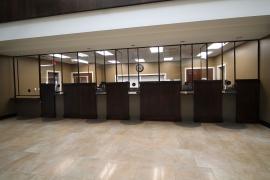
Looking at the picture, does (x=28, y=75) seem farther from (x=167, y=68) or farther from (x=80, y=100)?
(x=167, y=68)

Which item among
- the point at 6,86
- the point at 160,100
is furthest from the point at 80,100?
the point at 6,86

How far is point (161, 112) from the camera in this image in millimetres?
5762

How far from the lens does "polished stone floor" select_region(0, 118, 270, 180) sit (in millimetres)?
2568

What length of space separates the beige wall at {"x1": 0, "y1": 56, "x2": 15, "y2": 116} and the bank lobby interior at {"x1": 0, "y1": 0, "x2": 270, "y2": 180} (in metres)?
0.04

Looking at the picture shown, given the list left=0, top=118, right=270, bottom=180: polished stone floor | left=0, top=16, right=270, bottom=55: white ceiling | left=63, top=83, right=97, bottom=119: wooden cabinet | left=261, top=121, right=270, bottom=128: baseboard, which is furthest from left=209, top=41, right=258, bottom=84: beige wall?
left=63, top=83, right=97, bottom=119: wooden cabinet

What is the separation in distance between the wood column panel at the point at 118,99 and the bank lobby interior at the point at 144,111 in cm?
4

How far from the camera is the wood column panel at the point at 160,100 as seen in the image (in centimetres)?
564

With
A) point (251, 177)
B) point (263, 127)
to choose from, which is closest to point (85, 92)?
point (251, 177)

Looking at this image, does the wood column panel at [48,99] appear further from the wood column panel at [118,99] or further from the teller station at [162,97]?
the wood column panel at [118,99]

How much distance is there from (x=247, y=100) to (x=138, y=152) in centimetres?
411

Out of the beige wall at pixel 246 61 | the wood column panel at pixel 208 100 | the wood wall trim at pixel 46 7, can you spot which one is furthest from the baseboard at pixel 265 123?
the wood wall trim at pixel 46 7

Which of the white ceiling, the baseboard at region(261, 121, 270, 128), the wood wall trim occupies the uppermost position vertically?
the wood wall trim

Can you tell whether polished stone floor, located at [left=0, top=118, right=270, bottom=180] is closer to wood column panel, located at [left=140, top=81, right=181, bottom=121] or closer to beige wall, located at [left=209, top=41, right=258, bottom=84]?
wood column panel, located at [left=140, top=81, right=181, bottom=121]

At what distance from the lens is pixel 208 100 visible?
17.8 feet
